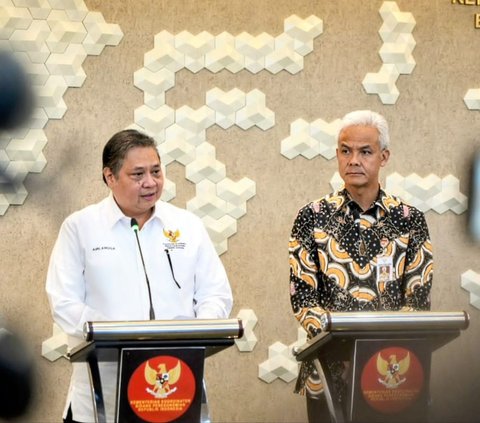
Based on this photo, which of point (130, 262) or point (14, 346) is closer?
point (130, 262)

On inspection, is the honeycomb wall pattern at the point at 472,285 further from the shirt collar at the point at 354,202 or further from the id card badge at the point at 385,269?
the id card badge at the point at 385,269

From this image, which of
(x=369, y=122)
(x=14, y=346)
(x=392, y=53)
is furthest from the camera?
(x=392, y=53)

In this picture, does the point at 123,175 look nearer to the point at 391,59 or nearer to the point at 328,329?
the point at 328,329

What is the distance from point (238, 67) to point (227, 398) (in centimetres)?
187

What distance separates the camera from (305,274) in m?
4.02

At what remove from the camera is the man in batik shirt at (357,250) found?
158 inches

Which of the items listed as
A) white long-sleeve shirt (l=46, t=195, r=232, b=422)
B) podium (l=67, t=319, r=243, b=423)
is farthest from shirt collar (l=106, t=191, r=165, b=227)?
podium (l=67, t=319, r=243, b=423)

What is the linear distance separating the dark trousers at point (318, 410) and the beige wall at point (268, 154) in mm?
1834

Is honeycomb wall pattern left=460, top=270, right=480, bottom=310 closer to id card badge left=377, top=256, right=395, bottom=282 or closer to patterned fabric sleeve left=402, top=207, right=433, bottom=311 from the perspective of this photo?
patterned fabric sleeve left=402, top=207, right=433, bottom=311

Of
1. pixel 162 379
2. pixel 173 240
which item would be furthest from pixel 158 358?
pixel 173 240

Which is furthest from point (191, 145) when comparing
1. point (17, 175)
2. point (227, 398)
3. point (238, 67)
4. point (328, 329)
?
point (328, 329)

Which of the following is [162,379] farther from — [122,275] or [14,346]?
[14,346]

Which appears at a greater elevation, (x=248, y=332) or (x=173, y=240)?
(x=173, y=240)

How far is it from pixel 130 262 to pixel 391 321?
3.45ft
